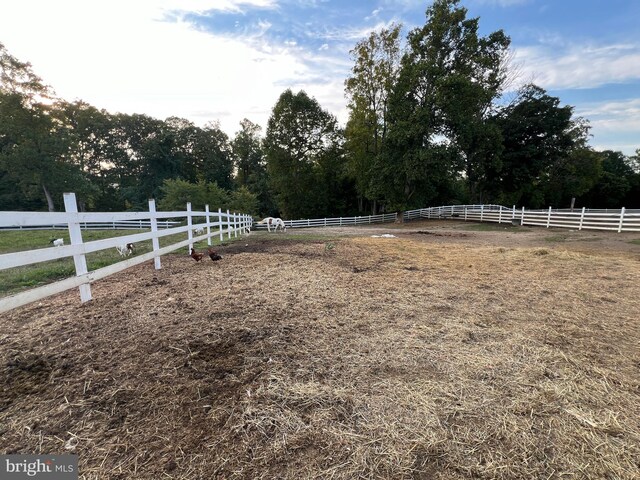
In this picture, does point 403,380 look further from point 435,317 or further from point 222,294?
point 222,294

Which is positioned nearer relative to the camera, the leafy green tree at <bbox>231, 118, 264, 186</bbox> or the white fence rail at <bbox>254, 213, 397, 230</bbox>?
the white fence rail at <bbox>254, 213, 397, 230</bbox>

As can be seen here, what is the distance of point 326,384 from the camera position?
1.89 meters

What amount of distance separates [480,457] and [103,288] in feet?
15.3

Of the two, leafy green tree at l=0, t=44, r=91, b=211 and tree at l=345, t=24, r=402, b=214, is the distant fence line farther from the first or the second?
leafy green tree at l=0, t=44, r=91, b=211

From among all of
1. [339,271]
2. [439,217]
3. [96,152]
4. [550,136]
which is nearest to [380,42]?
[439,217]

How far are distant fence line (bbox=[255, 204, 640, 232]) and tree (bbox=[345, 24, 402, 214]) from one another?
4381 millimetres

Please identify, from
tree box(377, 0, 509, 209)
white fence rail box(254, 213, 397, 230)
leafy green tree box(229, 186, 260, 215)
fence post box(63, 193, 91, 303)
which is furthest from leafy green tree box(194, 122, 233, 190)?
fence post box(63, 193, 91, 303)

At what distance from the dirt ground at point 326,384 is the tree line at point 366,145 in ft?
64.7

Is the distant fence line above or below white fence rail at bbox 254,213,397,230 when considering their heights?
above

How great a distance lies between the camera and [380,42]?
2394cm

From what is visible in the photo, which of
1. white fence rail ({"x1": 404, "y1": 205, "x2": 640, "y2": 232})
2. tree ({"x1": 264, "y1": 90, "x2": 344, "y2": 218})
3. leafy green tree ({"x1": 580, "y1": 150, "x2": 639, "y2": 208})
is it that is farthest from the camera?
leafy green tree ({"x1": 580, "y1": 150, "x2": 639, "y2": 208})

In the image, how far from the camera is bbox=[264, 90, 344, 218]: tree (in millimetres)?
29109

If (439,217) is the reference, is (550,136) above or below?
above

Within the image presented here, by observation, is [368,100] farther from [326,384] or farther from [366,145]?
[326,384]
